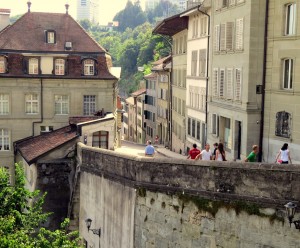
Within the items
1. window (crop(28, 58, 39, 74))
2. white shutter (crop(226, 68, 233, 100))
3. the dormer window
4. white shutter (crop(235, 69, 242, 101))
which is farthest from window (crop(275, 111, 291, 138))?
the dormer window

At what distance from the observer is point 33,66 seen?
43.3 metres

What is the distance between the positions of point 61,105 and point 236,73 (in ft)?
60.1

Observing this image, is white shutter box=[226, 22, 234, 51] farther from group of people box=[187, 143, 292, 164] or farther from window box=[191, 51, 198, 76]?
window box=[191, 51, 198, 76]

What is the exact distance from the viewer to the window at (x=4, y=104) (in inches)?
1700

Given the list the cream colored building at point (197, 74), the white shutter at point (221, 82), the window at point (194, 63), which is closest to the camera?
the white shutter at point (221, 82)

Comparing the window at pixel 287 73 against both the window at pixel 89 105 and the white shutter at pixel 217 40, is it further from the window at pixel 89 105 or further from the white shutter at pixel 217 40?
the window at pixel 89 105

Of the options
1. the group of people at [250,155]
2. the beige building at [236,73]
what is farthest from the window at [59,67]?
the group of people at [250,155]

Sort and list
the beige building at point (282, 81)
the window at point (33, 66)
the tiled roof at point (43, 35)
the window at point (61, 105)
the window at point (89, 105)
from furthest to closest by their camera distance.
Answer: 1. the window at point (89, 105)
2. the window at point (61, 105)
3. the tiled roof at point (43, 35)
4. the window at point (33, 66)
5. the beige building at point (282, 81)

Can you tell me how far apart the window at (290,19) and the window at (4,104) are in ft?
79.4

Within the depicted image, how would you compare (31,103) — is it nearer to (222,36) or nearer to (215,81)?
(215,81)

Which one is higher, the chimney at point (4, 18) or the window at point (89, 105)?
the chimney at point (4, 18)

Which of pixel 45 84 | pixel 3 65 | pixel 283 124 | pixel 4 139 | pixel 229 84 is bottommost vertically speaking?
pixel 4 139

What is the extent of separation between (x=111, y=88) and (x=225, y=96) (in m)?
14.6

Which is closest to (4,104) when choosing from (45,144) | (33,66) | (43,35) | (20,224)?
(33,66)
